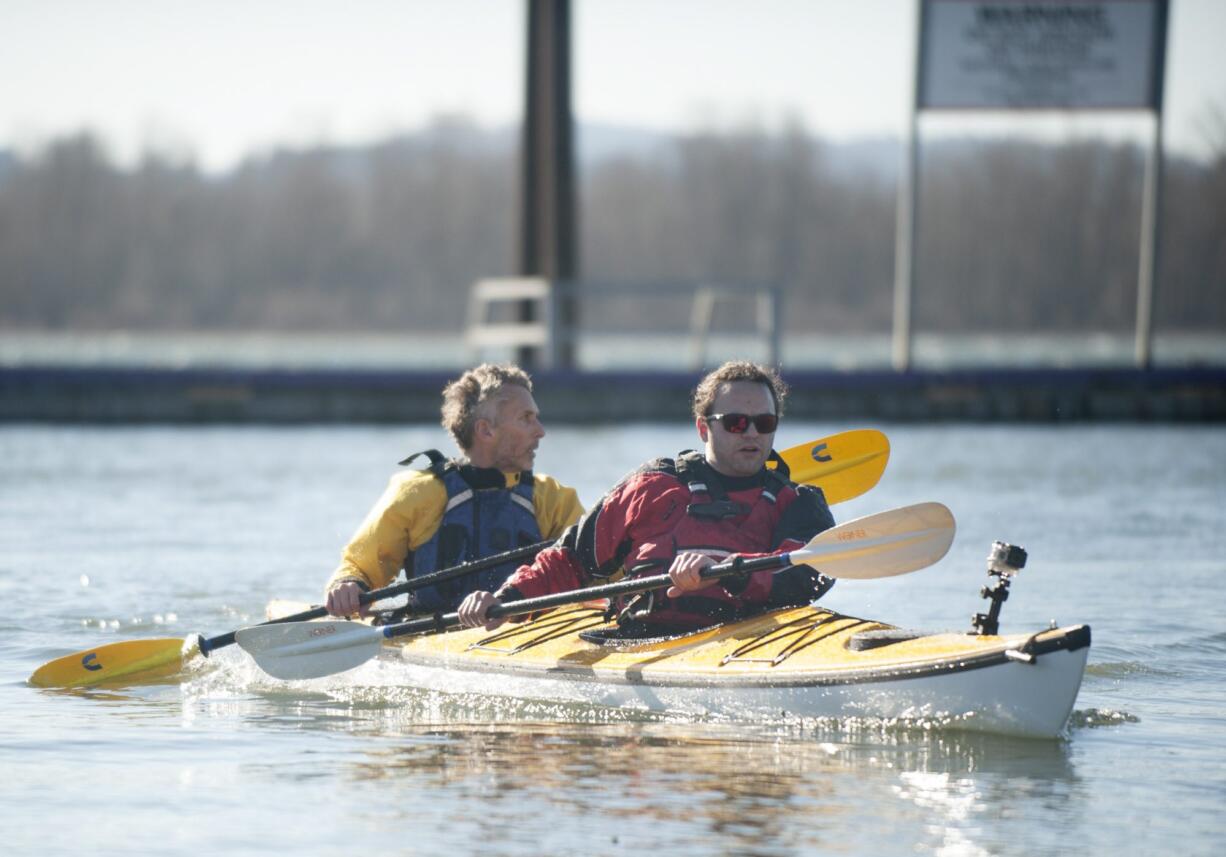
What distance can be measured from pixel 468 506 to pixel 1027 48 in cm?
1714

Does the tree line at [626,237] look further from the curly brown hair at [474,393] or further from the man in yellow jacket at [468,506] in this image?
the curly brown hair at [474,393]

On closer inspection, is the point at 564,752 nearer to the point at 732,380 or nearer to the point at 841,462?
the point at 732,380

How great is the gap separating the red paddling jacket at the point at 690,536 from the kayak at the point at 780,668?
111 mm

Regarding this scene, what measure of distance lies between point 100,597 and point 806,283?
78.2 meters

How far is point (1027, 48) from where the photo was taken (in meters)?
23.5

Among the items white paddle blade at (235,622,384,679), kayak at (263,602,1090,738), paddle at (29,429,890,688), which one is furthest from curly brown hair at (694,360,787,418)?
white paddle blade at (235,622,384,679)

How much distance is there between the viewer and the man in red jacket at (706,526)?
6844 mm

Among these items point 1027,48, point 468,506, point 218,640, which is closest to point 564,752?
point 468,506

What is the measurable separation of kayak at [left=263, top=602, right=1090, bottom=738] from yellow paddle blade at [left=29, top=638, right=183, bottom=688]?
1.09 metres

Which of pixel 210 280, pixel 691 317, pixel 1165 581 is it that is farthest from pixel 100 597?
pixel 210 280

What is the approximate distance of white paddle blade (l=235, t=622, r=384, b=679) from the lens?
780 centimetres

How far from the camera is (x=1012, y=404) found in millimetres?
23594

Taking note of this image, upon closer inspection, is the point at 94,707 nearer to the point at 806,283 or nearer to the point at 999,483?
the point at 999,483

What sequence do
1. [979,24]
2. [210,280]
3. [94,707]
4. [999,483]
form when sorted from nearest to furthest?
[94,707]
[999,483]
[979,24]
[210,280]
